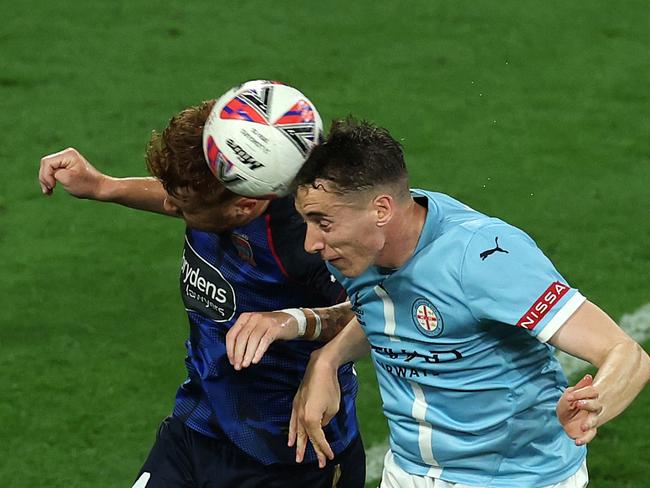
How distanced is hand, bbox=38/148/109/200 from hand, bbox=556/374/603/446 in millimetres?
2043

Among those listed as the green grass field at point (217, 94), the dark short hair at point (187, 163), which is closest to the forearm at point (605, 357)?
the dark short hair at point (187, 163)

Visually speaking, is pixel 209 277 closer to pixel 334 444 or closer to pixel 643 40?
pixel 334 444

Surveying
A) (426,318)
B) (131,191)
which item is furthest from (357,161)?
(131,191)

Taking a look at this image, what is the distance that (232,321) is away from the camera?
14.4 feet

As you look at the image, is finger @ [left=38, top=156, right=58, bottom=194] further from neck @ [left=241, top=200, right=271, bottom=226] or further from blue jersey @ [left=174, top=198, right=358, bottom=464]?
neck @ [left=241, top=200, right=271, bottom=226]

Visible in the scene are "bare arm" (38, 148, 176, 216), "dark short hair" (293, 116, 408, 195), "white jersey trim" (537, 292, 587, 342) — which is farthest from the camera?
"bare arm" (38, 148, 176, 216)

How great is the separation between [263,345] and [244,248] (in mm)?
410

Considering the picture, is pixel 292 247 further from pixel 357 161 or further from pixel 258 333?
pixel 357 161

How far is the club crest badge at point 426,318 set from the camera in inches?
150

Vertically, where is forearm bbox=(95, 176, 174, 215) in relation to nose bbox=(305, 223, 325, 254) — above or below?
below

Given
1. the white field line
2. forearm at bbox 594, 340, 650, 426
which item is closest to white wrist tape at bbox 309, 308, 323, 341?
forearm at bbox 594, 340, 650, 426

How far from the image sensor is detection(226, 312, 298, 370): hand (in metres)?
3.96

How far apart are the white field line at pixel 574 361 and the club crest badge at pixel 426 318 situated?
194 cm

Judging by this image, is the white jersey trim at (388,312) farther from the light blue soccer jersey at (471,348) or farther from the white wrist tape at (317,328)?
the white wrist tape at (317,328)
